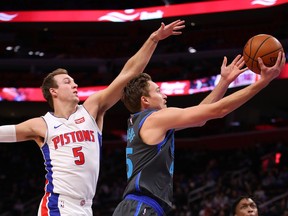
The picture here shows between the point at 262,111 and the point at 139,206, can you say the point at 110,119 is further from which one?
the point at 139,206

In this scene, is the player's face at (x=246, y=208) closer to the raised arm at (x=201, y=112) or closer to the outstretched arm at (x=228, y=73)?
the outstretched arm at (x=228, y=73)

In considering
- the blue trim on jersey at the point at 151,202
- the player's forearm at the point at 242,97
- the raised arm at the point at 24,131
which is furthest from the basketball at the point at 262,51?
the raised arm at the point at 24,131

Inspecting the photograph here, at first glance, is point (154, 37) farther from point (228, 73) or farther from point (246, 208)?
point (246, 208)

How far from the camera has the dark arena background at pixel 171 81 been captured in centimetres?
1523

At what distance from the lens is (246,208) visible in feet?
16.9

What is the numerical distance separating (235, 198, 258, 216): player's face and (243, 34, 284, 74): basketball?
1575 millimetres

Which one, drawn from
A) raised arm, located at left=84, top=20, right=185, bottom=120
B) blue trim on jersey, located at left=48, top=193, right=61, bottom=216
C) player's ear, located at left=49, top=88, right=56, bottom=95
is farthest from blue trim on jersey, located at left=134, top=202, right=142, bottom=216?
player's ear, located at left=49, top=88, right=56, bottom=95

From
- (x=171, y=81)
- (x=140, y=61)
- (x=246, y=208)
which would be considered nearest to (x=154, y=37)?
(x=140, y=61)

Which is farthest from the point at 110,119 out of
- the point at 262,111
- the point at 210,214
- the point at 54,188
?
the point at 54,188

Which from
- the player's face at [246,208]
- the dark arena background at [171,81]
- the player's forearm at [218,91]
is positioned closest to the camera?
the player's forearm at [218,91]

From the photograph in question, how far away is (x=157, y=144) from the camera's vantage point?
3.62 m

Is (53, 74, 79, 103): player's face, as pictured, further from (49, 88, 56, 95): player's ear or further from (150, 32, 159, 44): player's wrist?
(150, 32, 159, 44): player's wrist

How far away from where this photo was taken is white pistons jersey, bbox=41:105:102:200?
13.7 ft

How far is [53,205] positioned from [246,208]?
1.88 m
